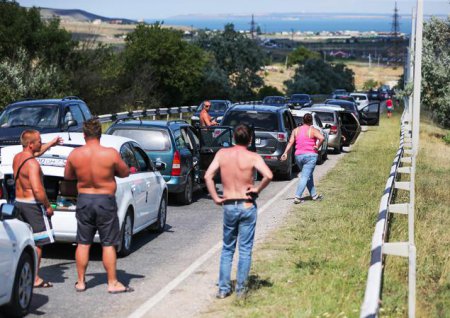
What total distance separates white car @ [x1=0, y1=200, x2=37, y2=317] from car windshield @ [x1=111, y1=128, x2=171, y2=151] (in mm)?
8586

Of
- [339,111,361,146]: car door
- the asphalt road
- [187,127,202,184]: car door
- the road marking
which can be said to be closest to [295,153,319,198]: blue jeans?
[187,127,202,184]: car door

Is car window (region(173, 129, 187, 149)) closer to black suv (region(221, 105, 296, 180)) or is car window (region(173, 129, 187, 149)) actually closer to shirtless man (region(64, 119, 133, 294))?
black suv (region(221, 105, 296, 180))

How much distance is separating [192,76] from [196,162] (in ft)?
171

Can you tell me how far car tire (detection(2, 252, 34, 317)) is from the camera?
8.94 meters

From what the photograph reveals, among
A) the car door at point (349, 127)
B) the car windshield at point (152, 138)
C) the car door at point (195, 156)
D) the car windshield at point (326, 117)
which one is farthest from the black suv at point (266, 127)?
the car door at point (349, 127)

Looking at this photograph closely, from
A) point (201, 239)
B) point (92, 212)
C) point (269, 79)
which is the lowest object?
point (269, 79)

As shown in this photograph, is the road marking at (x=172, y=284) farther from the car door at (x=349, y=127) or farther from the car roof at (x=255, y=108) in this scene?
the car door at (x=349, y=127)

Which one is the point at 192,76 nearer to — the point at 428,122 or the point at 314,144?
the point at 428,122

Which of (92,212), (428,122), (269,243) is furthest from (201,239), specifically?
(428,122)

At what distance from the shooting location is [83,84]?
52.6m

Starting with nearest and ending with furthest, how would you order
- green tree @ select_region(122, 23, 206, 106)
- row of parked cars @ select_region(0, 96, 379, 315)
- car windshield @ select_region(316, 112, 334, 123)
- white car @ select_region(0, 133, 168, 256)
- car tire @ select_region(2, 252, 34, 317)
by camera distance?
1. car tire @ select_region(2, 252, 34, 317)
2. row of parked cars @ select_region(0, 96, 379, 315)
3. white car @ select_region(0, 133, 168, 256)
4. car windshield @ select_region(316, 112, 334, 123)
5. green tree @ select_region(122, 23, 206, 106)

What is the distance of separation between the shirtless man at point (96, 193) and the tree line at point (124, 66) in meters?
29.0

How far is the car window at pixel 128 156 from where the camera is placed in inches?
526

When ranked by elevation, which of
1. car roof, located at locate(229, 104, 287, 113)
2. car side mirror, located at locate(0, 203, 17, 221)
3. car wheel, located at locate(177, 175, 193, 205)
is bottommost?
car wheel, located at locate(177, 175, 193, 205)
